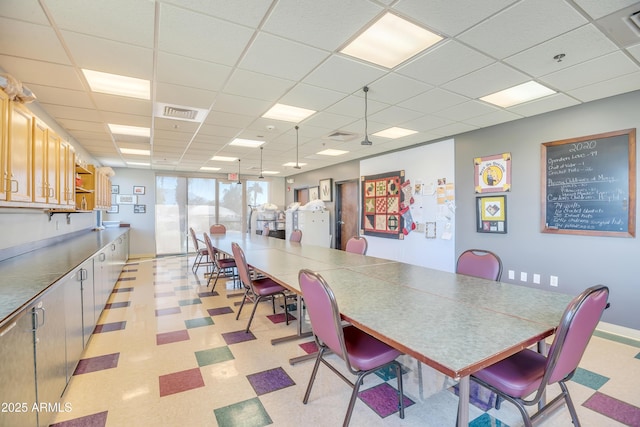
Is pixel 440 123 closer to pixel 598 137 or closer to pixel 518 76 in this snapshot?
pixel 518 76

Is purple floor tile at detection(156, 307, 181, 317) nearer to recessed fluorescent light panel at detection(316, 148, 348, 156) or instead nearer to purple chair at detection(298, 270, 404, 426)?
purple chair at detection(298, 270, 404, 426)

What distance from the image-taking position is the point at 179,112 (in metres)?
3.64

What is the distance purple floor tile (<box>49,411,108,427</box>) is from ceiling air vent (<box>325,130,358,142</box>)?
408 centimetres

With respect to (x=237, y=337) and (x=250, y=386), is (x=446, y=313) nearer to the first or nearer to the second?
(x=250, y=386)

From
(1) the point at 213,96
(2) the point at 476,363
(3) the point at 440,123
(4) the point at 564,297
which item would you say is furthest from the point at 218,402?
(3) the point at 440,123

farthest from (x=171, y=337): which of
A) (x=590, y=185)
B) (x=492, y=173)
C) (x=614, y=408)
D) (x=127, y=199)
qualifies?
(x=127, y=199)

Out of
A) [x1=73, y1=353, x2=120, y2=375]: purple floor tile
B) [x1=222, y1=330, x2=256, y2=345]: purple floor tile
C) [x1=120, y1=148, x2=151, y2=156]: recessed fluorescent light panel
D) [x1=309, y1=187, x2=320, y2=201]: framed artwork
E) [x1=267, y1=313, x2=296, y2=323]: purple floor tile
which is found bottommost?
[x1=267, y1=313, x2=296, y2=323]: purple floor tile

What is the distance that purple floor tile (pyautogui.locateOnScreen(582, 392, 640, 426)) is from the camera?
179 cm

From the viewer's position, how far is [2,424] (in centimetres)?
117

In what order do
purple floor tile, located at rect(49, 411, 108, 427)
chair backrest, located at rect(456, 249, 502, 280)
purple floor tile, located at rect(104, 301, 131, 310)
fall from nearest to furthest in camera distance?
purple floor tile, located at rect(49, 411, 108, 427)
chair backrest, located at rect(456, 249, 502, 280)
purple floor tile, located at rect(104, 301, 131, 310)

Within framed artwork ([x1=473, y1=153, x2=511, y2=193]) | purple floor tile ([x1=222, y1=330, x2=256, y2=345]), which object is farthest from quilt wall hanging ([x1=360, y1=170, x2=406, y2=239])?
purple floor tile ([x1=222, y1=330, x2=256, y2=345])

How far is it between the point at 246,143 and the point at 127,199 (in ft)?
15.5

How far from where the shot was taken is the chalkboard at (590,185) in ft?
10.1

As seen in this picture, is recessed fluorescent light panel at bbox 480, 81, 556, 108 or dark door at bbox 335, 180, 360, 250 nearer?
recessed fluorescent light panel at bbox 480, 81, 556, 108
